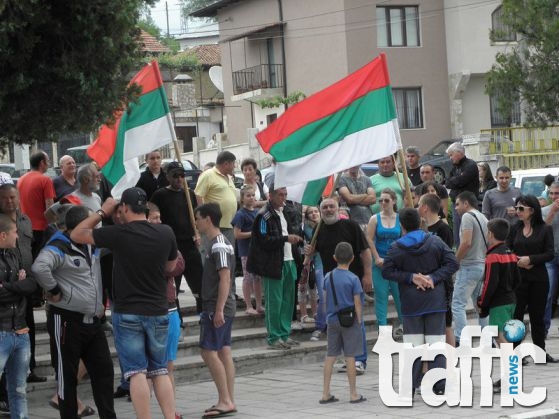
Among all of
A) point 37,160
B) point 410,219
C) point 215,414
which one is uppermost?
point 37,160

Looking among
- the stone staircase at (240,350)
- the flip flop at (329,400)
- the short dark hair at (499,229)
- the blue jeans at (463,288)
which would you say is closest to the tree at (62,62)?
the stone staircase at (240,350)

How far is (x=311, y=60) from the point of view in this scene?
45.5 metres

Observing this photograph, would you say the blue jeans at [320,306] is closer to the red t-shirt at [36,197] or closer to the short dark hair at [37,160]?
the red t-shirt at [36,197]

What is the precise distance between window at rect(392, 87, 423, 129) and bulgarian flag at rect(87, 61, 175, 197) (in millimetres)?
32170

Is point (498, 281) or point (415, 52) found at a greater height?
point (415, 52)

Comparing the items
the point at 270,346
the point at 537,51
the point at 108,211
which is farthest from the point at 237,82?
the point at 108,211

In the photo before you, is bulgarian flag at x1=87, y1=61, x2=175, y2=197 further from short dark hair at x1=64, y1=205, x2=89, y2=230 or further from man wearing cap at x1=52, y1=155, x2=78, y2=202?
short dark hair at x1=64, y1=205, x2=89, y2=230

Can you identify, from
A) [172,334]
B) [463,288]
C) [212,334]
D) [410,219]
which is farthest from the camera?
[463,288]

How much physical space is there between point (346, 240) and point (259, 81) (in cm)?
3679

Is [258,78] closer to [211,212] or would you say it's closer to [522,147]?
[522,147]

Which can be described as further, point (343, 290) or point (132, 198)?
point (343, 290)

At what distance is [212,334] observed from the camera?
10703 millimetres

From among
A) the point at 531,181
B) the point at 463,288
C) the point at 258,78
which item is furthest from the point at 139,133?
the point at 258,78

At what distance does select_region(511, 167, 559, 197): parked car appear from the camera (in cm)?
2180
